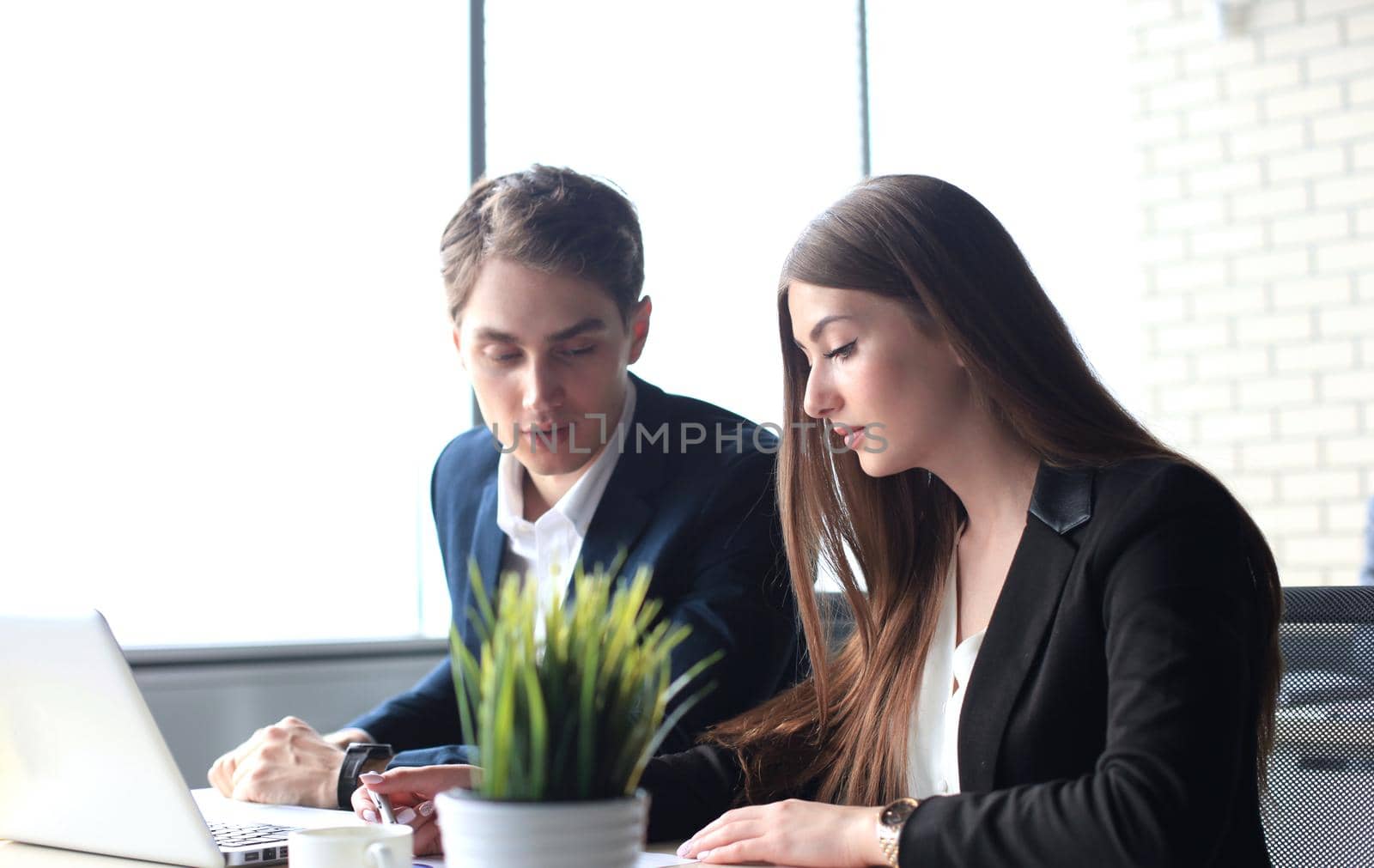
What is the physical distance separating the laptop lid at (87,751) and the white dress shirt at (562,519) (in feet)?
2.72

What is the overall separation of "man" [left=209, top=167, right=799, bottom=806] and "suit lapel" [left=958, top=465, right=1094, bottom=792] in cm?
45

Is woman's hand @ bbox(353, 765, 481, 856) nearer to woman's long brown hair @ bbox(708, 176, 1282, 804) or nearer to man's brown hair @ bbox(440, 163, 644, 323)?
woman's long brown hair @ bbox(708, 176, 1282, 804)

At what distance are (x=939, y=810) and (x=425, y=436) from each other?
2.29 metres

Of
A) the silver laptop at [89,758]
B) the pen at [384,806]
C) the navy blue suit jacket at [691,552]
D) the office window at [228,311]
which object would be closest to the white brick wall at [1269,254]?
the office window at [228,311]

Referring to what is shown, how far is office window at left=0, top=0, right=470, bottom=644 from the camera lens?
8.50 ft

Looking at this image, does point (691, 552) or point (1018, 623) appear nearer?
point (1018, 623)

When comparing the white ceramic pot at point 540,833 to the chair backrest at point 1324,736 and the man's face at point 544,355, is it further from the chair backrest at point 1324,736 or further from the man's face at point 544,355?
the man's face at point 544,355

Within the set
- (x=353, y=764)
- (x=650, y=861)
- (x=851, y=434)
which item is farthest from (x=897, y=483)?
(x=353, y=764)

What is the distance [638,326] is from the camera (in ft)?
7.02

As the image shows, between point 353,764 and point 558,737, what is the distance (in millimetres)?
935

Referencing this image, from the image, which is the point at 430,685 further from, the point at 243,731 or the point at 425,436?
the point at 425,436

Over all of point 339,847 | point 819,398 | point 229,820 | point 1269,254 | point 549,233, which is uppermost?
point 1269,254

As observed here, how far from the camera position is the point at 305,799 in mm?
1646

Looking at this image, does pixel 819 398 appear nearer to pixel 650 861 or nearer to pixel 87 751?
pixel 650 861
